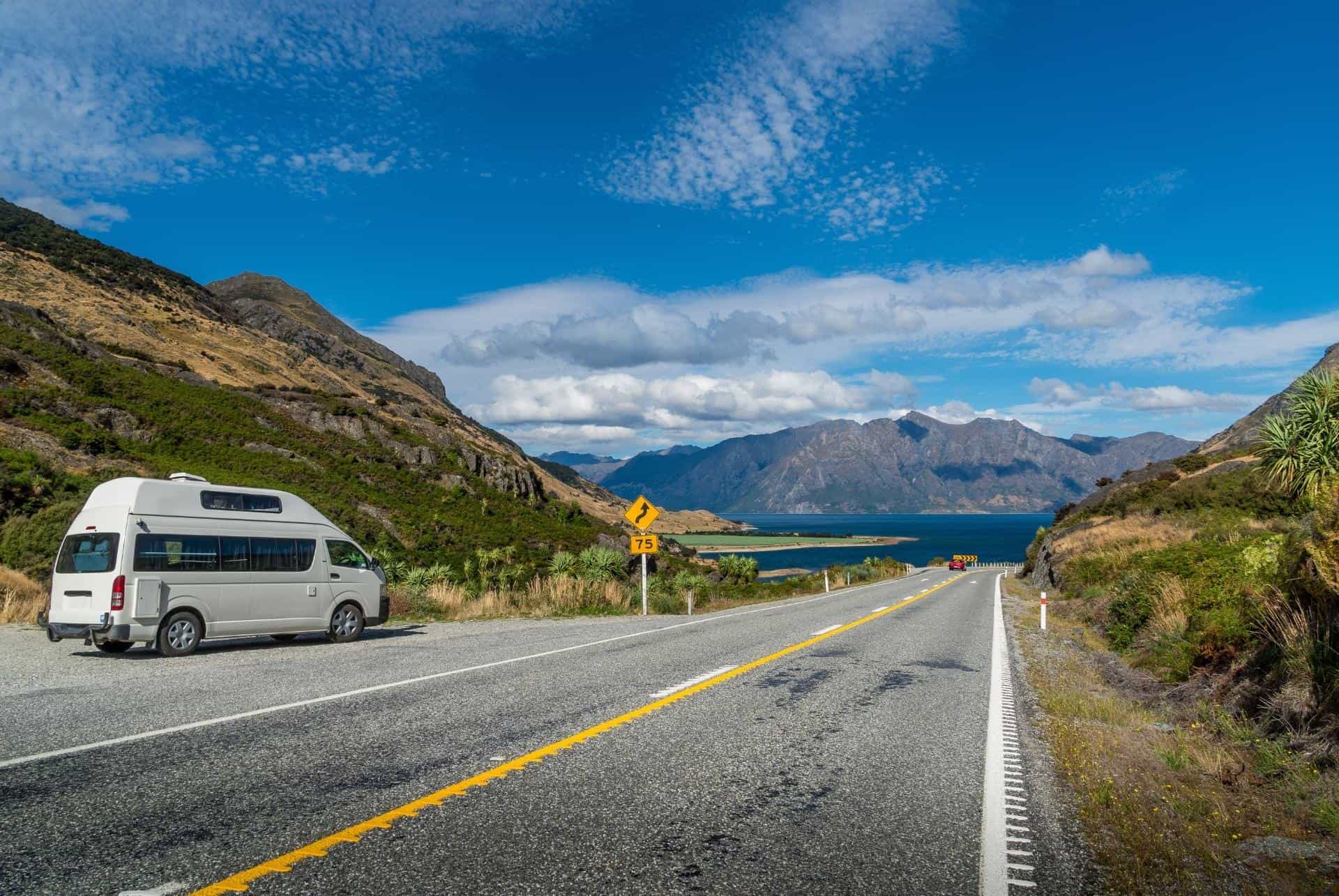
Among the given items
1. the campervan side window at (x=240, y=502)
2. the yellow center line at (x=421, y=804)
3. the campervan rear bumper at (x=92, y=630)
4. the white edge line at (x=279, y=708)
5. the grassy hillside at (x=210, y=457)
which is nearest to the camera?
the yellow center line at (x=421, y=804)

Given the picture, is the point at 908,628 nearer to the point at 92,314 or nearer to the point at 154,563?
the point at 154,563

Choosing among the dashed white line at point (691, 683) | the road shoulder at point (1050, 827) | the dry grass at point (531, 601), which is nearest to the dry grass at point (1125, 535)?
the dry grass at point (531, 601)

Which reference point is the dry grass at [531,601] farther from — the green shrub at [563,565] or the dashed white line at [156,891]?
the dashed white line at [156,891]

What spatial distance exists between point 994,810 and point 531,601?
1741 centimetres

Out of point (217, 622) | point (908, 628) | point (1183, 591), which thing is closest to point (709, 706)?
point (217, 622)

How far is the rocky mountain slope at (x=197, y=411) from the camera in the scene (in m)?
33.5

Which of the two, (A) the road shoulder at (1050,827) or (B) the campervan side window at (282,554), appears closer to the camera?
(A) the road shoulder at (1050,827)

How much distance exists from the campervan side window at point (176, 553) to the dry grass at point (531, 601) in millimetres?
7222

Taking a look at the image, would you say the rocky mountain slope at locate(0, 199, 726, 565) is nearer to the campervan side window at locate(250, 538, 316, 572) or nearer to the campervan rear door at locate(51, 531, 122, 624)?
the campervan rear door at locate(51, 531, 122, 624)

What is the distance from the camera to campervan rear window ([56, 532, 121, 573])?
11102mm

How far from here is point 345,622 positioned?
13.9m

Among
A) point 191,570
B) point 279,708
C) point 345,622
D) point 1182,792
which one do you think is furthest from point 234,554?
point 1182,792

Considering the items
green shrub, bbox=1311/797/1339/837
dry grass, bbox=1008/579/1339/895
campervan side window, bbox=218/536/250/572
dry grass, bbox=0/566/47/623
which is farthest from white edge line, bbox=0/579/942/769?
dry grass, bbox=0/566/47/623

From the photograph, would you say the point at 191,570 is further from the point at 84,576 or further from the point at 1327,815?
the point at 1327,815
